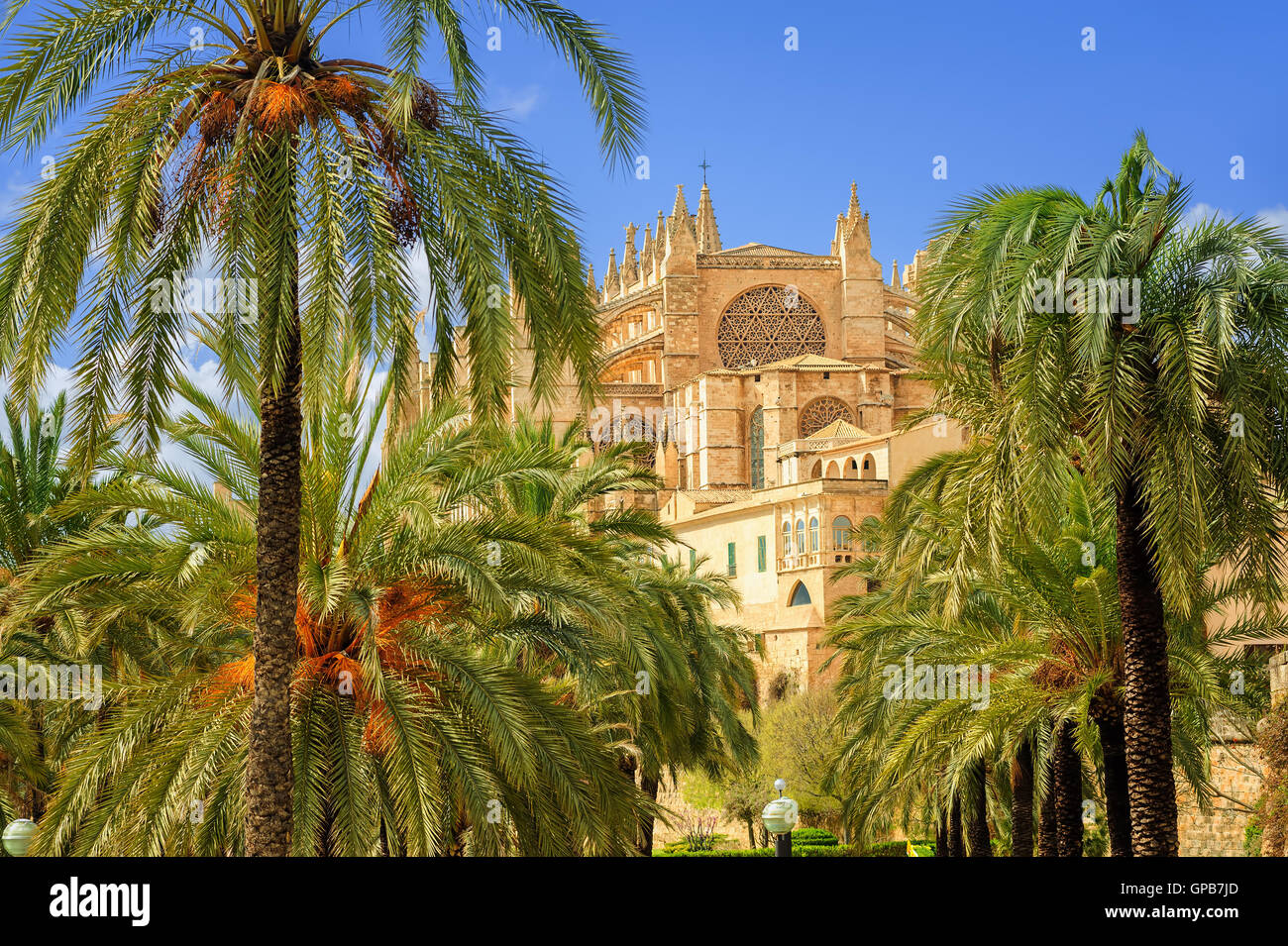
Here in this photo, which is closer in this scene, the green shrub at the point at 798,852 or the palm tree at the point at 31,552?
the palm tree at the point at 31,552

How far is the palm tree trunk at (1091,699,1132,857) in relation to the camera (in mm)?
13750

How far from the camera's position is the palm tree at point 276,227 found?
28.9ft

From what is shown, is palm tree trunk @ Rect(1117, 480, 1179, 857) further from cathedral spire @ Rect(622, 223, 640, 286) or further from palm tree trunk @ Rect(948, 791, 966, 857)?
cathedral spire @ Rect(622, 223, 640, 286)

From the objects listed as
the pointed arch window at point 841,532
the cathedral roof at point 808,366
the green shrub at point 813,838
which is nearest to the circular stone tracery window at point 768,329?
the cathedral roof at point 808,366

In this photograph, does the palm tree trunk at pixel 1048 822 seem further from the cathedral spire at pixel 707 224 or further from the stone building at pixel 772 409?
the cathedral spire at pixel 707 224

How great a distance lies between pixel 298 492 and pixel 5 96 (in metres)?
2.96

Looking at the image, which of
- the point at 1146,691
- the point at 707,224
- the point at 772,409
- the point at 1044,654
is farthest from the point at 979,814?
the point at 707,224

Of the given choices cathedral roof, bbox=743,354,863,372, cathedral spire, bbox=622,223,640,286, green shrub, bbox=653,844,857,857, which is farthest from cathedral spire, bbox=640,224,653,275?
green shrub, bbox=653,844,857,857

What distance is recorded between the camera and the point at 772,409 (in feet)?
164

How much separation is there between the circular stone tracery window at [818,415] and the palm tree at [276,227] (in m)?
41.2

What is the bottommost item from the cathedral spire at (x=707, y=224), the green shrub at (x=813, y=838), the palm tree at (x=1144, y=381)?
the green shrub at (x=813, y=838)

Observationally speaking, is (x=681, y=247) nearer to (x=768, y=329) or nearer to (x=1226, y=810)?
(x=768, y=329)

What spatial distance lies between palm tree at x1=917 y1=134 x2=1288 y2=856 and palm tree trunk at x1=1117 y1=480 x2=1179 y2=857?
1 cm

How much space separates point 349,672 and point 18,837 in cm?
253
